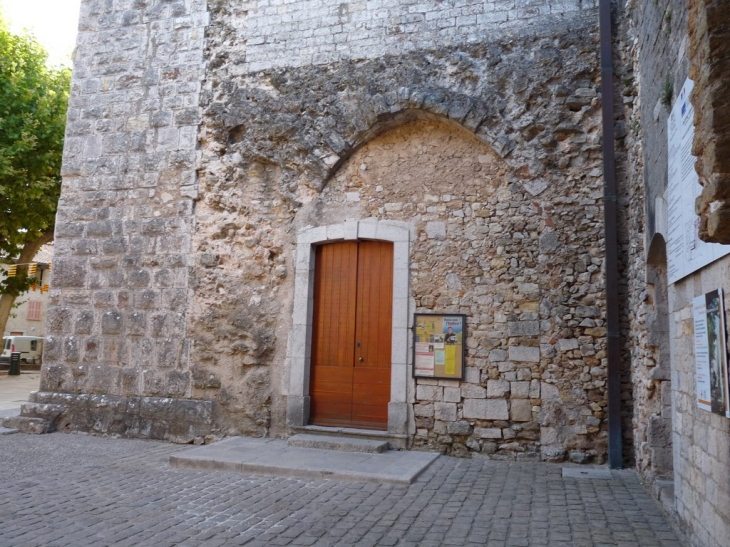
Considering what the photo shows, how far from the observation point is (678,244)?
377 centimetres

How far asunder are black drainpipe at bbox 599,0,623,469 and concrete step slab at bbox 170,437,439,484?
1.67m

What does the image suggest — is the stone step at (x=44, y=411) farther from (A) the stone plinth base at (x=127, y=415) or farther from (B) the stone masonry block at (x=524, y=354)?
(B) the stone masonry block at (x=524, y=354)

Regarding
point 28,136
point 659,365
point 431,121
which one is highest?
point 28,136

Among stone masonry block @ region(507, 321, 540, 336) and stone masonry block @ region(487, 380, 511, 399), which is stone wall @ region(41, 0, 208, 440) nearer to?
stone masonry block @ region(487, 380, 511, 399)

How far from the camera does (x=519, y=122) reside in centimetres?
629

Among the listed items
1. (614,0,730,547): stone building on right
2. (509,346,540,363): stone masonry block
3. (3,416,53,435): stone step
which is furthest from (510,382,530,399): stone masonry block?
(3,416,53,435): stone step

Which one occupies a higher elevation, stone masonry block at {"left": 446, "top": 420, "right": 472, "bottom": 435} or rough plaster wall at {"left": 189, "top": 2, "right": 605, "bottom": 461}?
rough plaster wall at {"left": 189, "top": 2, "right": 605, "bottom": 461}

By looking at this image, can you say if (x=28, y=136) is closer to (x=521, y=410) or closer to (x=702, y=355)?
(x=521, y=410)

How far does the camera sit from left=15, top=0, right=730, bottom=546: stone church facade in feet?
19.4

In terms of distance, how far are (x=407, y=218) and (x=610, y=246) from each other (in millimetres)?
2063

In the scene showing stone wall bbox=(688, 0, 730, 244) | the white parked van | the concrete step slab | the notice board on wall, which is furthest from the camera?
the white parked van

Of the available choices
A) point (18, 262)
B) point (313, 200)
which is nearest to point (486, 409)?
point (313, 200)

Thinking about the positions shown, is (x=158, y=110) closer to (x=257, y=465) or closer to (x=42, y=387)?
(x=42, y=387)

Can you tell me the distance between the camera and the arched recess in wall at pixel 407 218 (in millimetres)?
6395
